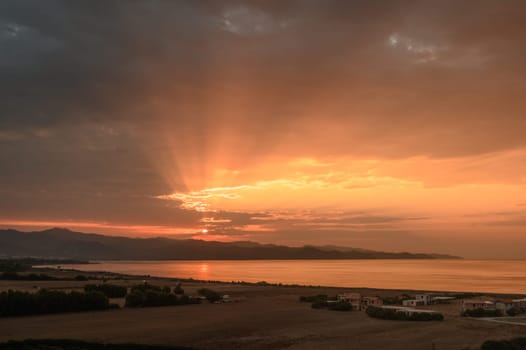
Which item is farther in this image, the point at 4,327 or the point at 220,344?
the point at 4,327

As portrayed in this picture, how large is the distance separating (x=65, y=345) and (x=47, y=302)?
15.3m

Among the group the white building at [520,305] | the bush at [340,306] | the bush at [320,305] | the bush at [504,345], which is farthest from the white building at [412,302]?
the bush at [504,345]

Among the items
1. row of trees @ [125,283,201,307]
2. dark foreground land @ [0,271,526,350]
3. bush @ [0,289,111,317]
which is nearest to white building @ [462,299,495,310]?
dark foreground land @ [0,271,526,350]

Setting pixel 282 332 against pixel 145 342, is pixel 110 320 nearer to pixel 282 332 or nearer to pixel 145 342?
pixel 145 342

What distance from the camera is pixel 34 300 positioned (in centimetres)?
3925

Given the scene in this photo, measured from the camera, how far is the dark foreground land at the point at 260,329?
27359 millimetres

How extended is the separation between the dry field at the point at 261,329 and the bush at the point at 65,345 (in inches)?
62.5

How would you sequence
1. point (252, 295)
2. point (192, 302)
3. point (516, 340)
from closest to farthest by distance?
point (516, 340), point (192, 302), point (252, 295)

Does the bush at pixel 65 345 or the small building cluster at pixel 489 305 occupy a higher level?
the small building cluster at pixel 489 305

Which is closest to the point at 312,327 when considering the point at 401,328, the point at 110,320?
the point at 401,328

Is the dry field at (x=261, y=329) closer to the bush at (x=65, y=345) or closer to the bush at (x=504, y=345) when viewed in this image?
the bush at (x=504, y=345)

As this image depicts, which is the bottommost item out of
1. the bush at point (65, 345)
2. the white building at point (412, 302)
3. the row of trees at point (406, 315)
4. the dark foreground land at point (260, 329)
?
the bush at point (65, 345)

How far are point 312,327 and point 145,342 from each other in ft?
36.6

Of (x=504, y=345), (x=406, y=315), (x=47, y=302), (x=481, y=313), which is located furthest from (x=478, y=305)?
(x=47, y=302)
